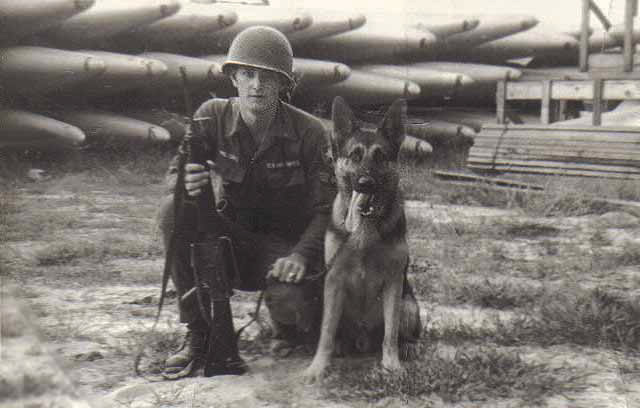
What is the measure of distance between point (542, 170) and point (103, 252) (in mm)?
5047

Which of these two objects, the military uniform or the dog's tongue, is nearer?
the dog's tongue

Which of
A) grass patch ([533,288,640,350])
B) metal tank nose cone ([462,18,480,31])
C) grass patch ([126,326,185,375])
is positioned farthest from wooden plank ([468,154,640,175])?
grass patch ([126,326,185,375])

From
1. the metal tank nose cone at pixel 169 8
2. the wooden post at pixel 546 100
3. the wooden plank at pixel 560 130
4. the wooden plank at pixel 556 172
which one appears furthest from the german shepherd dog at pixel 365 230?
the wooden post at pixel 546 100

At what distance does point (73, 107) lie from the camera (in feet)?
20.3

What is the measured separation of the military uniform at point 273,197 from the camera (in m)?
2.88

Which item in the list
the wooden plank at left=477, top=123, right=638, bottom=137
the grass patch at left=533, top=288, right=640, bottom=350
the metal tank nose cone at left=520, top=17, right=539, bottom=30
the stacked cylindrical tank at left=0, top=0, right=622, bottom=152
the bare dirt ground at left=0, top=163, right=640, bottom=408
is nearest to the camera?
the bare dirt ground at left=0, top=163, right=640, bottom=408

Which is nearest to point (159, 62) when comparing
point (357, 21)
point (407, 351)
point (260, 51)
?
point (357, 21)

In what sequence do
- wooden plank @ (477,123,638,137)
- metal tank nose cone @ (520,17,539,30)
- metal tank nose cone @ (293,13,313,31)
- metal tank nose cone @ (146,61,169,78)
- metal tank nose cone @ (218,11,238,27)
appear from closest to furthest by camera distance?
1. metal tank nose cone @ (146,61,169,78)
2. metal tank nose cone @ (218,11,238,27)
3. wooden plank @ (477,123,638,137)
4. metal tank nose cone @ (293,13,313,31)
5. metal tank nose cone @ (520,17,539,30)

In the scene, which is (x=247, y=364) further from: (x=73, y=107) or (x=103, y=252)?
(x=73, y=107)

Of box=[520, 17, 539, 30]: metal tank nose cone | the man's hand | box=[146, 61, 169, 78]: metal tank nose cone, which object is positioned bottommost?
the man's hand

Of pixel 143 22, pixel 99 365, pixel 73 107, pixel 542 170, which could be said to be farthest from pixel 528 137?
pixel 99 365

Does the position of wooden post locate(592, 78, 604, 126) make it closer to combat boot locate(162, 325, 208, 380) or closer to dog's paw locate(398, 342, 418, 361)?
dog's paw locate(398, 342, 418, 361)

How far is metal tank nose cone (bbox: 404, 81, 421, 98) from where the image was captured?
8.45m

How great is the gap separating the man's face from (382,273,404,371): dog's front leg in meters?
0.94
